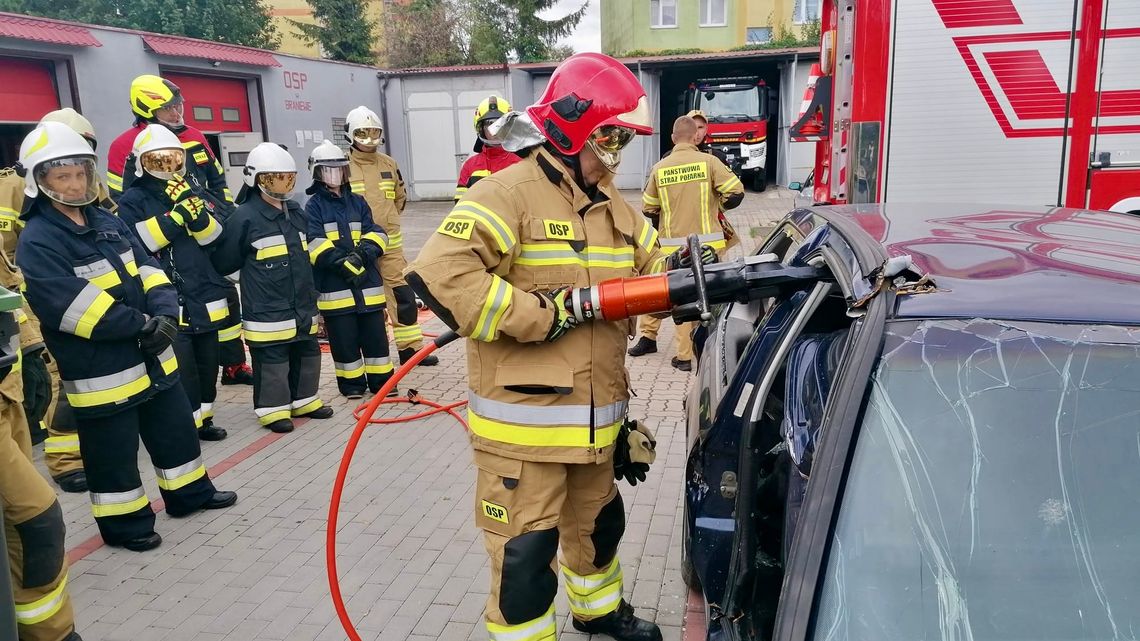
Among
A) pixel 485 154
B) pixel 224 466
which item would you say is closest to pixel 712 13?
pixel 485 154

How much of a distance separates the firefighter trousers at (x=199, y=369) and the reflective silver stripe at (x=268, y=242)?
77 centimetres

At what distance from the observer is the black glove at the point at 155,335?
12.3ft

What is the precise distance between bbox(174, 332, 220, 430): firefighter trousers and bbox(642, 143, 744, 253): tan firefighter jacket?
11.2 feet

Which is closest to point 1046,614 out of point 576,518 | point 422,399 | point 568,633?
point 576,518

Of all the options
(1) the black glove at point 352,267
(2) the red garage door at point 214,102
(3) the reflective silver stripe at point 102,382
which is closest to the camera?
(3) the reflective silver stripe at point 102,382

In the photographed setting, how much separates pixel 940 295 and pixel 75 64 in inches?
548

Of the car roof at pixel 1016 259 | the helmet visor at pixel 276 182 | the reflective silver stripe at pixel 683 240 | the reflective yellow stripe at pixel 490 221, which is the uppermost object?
the helmet visor at pixel 276 182

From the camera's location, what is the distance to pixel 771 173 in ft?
77.8

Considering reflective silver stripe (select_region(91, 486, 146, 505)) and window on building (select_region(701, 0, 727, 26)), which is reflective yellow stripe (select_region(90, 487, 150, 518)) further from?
window on building (select_region(701, 0, 727, 26))

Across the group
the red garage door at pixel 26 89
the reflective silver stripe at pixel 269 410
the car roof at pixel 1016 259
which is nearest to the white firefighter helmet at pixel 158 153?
the reflective silver stripe at pixel 269 410

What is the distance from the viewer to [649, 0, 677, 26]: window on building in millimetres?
33312

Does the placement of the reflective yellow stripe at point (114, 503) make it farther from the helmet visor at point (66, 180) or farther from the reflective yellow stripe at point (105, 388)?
the helmet visor at point (66, 180)

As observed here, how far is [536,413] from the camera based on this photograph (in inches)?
96.1

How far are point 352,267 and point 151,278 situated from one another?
6.02 feet
